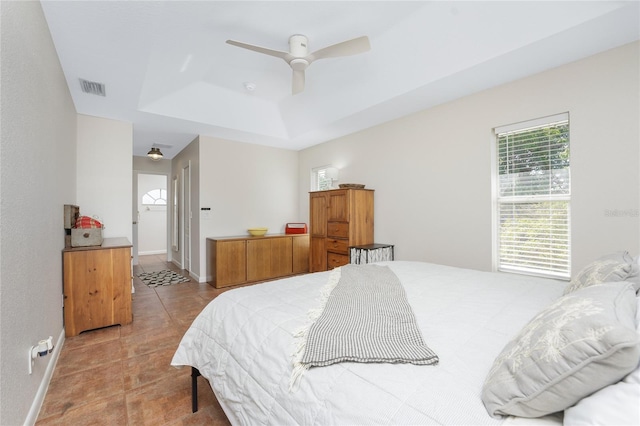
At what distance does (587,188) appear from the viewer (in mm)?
2408

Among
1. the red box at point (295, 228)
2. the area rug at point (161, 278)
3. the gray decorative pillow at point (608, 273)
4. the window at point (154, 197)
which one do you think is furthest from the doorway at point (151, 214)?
the gray decorative pillow at point (608, 273)

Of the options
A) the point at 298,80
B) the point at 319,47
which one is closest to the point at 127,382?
the point at 298,80

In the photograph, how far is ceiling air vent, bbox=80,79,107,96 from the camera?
2886mm

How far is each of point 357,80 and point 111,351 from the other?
12.4ft

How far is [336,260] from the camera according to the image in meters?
4.21

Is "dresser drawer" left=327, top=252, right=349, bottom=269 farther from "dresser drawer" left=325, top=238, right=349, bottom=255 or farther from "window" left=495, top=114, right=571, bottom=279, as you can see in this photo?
"window" left=495, top=114, right=571, bottom=279

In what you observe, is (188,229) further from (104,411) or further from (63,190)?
(104,411)

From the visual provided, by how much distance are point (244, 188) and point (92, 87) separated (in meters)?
2.62

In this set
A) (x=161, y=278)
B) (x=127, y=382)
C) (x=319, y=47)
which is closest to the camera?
(x=127, y=382)

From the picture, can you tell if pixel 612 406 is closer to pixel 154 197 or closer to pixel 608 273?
pixel 608 273

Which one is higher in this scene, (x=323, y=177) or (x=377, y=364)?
(x=323, y=177)

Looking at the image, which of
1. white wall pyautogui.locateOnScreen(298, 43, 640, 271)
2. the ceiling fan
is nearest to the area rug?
white wall pyautogui.locateOnScreen(298, 43, 640, 271)

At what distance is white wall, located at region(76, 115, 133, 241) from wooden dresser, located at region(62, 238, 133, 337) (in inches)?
45.4

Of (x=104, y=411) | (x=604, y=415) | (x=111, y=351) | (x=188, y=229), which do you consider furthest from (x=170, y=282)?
(x=604, y=415)
